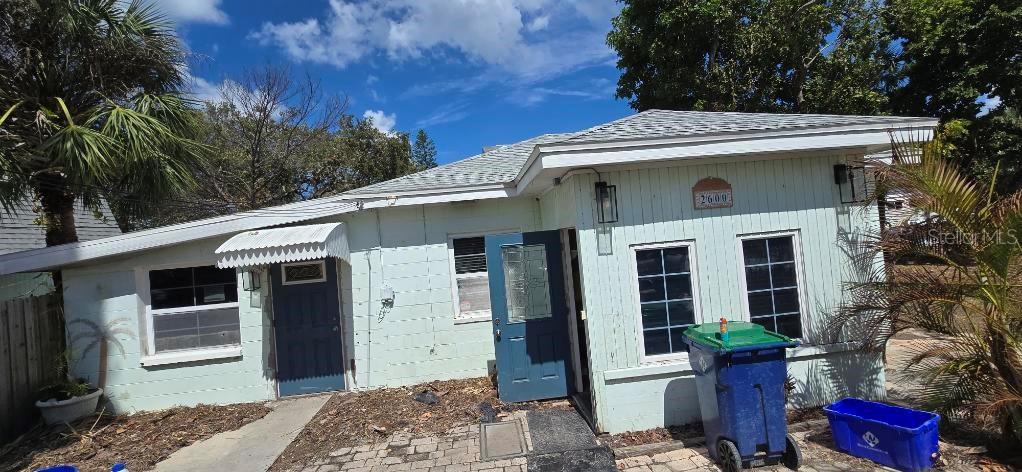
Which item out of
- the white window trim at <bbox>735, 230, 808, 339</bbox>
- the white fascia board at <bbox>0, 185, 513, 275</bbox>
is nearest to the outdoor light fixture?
the white window trim at <bbox>735, 230, 808, 339</bbox>

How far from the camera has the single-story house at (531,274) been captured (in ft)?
15.8

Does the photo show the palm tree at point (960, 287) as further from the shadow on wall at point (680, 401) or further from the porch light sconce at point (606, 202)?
the porch light sconce at point (606, 202)

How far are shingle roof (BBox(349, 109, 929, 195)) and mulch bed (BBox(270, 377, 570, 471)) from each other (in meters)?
2.90

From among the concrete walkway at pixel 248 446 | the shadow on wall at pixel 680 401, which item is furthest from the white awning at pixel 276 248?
the shadow on wall at pixel 680 401

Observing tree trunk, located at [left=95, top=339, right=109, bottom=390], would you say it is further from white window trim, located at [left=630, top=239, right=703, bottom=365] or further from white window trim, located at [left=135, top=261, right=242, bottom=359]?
white window trim, located at [left=630, top=239, right=703, bottom=365]

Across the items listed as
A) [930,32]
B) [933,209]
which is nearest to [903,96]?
[930,32]

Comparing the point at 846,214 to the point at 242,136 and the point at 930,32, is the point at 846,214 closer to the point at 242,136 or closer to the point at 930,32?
the point at 930,32

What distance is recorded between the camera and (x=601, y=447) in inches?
175

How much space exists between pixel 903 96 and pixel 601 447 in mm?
18327

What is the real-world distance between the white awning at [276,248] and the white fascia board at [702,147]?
2.99 meters

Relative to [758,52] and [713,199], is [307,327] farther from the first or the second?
[758,52]

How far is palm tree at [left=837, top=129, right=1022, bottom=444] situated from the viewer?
3.71 m

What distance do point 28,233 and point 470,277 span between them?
1114cm

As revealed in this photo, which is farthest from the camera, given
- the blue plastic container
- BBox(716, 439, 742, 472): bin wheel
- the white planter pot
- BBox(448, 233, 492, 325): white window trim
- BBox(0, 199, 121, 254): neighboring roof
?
BBox(0, 199, 121, 254): neighboring roof
